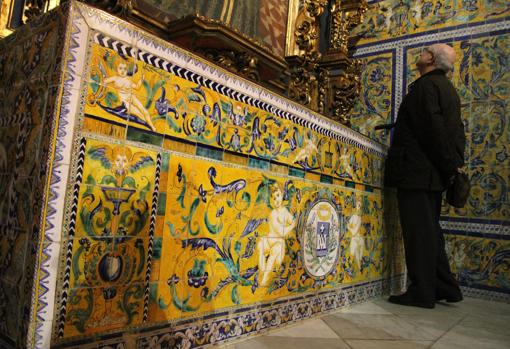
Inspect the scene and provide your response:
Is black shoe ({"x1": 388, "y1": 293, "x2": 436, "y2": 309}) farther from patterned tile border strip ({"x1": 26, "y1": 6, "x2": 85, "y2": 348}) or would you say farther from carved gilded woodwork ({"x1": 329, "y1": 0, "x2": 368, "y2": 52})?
carved gilded woodwork ({"x1": 329, "y1": 0, "x2": 368, "y2": 52})

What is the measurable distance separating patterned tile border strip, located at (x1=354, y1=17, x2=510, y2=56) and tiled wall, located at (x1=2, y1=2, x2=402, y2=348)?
2.02 meters

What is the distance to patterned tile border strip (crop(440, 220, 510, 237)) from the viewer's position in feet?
8.79

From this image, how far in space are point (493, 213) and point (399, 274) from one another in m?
0.83

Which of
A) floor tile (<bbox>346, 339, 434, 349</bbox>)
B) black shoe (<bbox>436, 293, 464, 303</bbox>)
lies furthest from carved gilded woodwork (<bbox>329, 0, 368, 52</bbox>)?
floor tile (<bbox>346, 339, 434, 349</bbox>)

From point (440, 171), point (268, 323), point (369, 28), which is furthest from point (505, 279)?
point (369, 28)

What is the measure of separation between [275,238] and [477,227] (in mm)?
2004

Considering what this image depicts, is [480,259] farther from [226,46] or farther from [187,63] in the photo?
[187,63]

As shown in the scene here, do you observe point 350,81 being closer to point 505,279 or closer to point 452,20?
point 452,20

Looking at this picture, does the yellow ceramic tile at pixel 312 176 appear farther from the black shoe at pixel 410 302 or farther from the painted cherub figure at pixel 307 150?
the black shoe at pixel 410 302

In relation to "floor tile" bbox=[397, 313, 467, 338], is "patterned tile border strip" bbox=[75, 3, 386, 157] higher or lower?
higher

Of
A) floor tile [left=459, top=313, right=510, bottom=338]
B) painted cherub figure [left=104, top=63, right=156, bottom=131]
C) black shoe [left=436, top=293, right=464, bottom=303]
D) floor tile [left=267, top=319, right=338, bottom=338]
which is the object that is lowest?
floor tile [left=459, top=313, right=510, bottom=338]

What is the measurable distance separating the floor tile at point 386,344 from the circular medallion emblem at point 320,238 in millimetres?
353

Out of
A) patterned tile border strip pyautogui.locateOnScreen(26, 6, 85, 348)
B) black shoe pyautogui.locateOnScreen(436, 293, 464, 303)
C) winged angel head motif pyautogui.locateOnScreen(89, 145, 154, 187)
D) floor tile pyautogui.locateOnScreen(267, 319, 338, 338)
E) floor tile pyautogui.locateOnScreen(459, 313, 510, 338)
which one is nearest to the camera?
patterned tile border strip pyautogui.locateOnScreen(26, 6, 85, 348)

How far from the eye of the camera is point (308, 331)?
1456 mm
